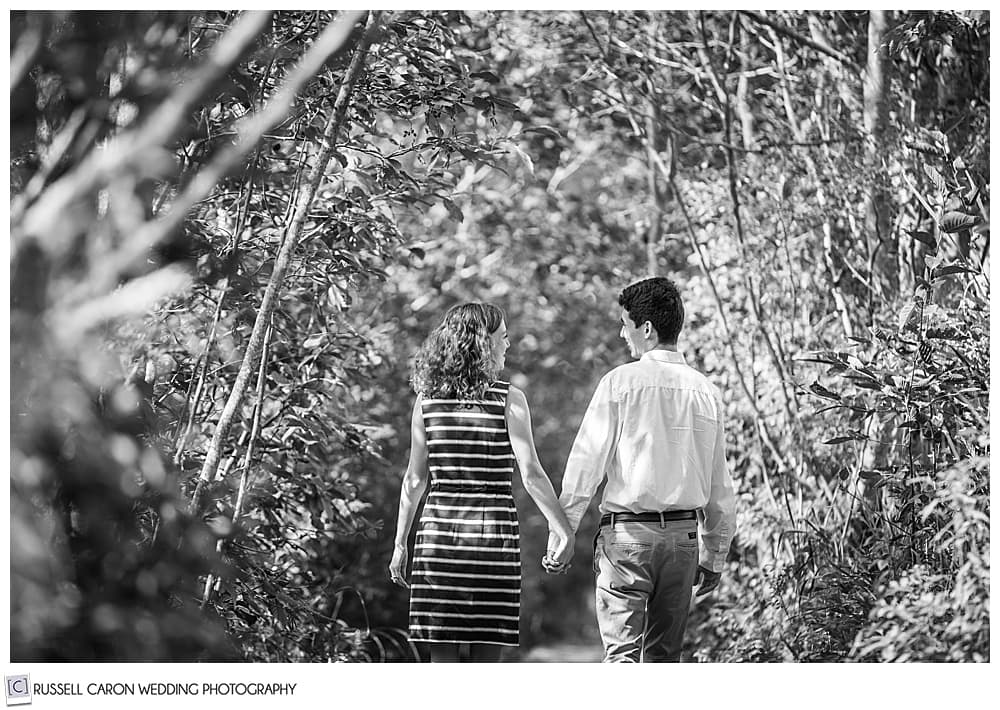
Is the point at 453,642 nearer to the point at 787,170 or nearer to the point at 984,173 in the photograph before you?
the point at 984,173

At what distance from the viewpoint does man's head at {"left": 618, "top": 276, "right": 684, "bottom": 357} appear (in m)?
3.12

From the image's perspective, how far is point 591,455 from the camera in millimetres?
3047

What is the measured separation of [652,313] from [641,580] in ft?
2.40

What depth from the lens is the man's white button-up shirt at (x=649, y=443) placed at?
3.01m

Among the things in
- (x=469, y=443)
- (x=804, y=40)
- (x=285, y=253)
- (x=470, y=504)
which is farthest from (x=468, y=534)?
(x=804, y=40)

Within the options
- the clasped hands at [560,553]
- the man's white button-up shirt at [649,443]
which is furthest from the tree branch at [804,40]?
the clasped hands at [560,553]

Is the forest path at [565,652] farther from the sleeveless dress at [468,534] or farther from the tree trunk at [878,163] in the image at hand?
the sleeveless dress at [468,534]

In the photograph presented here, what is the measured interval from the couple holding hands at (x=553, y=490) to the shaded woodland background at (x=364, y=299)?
0.56 metres

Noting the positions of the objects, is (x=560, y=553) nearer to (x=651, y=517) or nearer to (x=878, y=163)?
(x=651, y=517)

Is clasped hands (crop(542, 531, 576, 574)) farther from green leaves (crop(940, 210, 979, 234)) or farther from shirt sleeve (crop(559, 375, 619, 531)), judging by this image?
green leaves (crop(940, 210, 979, 234))

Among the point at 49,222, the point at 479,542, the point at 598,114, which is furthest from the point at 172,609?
the point at 598,114
